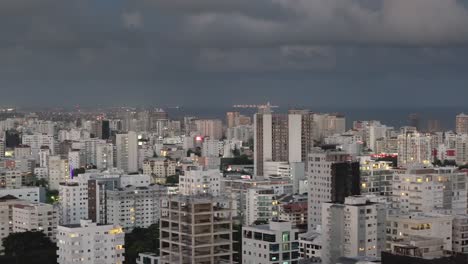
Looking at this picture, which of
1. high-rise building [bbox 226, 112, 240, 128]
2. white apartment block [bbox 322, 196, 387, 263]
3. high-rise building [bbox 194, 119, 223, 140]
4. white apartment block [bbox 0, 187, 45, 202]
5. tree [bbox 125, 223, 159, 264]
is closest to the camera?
white apartment block [bbox 322, 196, 387, 263]

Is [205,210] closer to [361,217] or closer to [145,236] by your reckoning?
[361,217]

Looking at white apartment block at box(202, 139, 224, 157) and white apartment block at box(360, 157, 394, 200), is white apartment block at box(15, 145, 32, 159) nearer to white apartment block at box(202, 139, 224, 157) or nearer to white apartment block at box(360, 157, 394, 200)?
white apartment block at box(202, 139, 224, 157)

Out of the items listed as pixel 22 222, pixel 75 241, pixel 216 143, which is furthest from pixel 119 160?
pixel 75 241

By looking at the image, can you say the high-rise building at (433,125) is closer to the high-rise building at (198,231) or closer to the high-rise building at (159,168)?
the high-rise building at (159,168)

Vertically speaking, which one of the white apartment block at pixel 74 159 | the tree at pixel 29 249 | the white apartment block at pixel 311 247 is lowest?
the tree at pixel 29 249

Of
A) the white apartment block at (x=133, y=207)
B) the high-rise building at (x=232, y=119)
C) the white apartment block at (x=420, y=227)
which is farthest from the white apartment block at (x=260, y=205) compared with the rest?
the high-rise building at (x=232, y=119)

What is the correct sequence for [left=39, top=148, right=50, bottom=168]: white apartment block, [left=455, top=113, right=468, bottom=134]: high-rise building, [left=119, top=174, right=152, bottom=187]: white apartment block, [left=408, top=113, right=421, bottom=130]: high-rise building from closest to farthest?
[left=119, top=174, right=152, bottom=187]: white apartment block
[left=39, top=148, right=50, bottom=168]: white apartment block
[left=455, top=113, right=468, bottom=134]: high-rise building
[left=408, top=113, right=421, bottom=130]: high-rise building

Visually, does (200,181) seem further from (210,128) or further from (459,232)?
(210,128)

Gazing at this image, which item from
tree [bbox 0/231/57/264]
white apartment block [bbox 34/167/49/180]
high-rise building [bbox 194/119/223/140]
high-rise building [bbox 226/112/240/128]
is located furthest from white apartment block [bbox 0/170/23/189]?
high-rise building [bbox 226/112/240/128]
